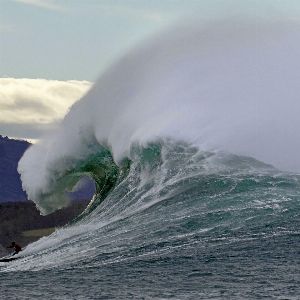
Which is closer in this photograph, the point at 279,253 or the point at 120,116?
the point at 279,253

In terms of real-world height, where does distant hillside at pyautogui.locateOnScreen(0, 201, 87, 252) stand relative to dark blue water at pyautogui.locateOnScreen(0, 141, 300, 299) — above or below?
above

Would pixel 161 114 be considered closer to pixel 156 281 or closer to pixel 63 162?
pixel 63 162

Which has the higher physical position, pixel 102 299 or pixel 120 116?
pixel 120 116

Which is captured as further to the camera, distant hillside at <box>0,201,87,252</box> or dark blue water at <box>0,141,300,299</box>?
distant hillside at <box>0,201,87,252</box>

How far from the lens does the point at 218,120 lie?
45.1m

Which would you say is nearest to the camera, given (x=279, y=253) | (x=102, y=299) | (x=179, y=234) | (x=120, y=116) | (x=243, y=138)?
(x=102, y=299)

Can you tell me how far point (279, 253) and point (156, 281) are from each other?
4.21m

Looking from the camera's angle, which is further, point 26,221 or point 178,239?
point 26,221

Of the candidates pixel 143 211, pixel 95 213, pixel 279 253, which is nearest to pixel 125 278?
pixel 279 253

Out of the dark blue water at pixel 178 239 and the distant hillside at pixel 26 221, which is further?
the distant hillside at pixel 26 221

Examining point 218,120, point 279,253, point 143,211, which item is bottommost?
point 279,253

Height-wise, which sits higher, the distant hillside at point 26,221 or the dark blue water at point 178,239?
the distant hillside at point 26,221

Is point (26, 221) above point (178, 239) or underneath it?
above

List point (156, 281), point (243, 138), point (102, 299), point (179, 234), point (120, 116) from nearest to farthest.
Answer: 1. point (102, 299)
2. point (156, 281)
3. point (179, 234)
4. point (243, 138)
5. point (120, 116)
